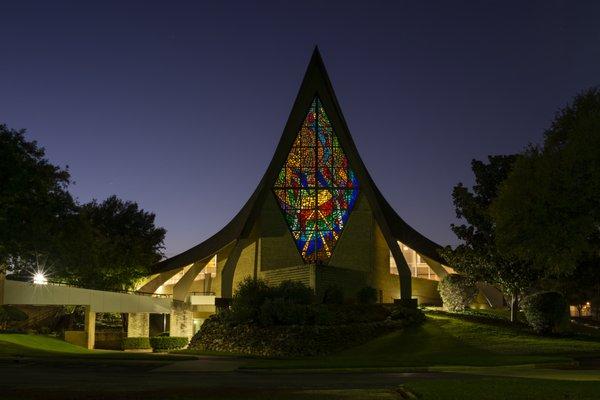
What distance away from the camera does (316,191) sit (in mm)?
46219

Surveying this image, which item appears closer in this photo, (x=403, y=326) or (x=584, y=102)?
(x=584, y=102)

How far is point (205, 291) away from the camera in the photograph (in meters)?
52.8

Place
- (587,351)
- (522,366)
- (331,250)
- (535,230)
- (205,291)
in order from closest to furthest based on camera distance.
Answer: (522,366) < (535,230) < (587,351) < (331,250) < (205,291)

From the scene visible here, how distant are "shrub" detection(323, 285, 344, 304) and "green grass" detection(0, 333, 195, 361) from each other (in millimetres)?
9341

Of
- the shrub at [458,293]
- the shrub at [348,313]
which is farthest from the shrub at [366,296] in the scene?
the shrub at [458,293]

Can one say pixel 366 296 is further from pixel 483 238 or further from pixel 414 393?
pixel 414 393

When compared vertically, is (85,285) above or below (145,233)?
below

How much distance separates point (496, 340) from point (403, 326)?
5563 mm

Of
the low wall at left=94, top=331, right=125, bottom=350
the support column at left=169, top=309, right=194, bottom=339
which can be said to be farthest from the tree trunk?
the low wall at left=94, top=331, right=125, bottom=350

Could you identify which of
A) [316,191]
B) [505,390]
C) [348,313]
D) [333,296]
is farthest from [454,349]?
[316,191]

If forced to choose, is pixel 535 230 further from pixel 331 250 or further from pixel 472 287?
pixel 331 250

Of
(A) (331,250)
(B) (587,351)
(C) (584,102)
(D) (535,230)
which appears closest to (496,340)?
(B) (587,351)

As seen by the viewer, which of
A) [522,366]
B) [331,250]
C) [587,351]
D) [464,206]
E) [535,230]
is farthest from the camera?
[331,250]

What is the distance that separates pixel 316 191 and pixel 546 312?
19822mm
